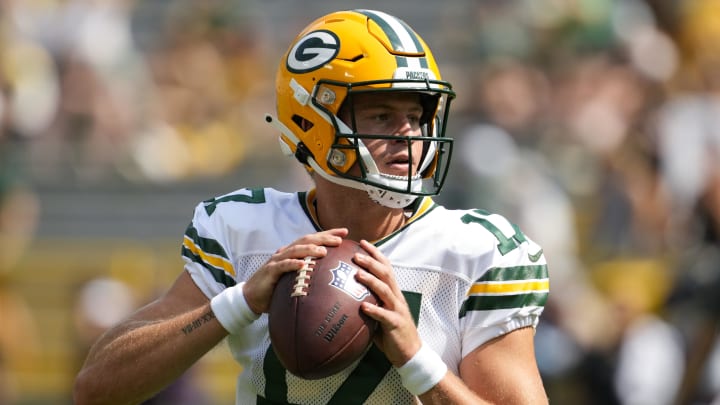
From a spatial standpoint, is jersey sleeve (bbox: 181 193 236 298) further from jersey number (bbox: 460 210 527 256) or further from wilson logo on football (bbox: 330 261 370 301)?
jersey number (bbox: 460 210 527 256)

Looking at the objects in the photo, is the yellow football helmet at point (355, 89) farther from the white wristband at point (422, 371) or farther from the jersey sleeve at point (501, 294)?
the white wristband at point (422, 371)

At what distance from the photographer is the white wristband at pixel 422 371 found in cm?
323

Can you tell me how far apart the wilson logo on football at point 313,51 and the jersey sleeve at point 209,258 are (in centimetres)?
52

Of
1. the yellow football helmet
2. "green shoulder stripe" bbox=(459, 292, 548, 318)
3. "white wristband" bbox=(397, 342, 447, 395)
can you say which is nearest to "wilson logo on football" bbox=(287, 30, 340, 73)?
the yellow football helmet

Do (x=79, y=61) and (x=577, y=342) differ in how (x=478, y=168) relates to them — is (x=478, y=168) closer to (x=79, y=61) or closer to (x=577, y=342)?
(x=577, y=342)

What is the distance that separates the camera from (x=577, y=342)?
752 cm

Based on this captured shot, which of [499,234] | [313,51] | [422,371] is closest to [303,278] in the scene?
[422,371]

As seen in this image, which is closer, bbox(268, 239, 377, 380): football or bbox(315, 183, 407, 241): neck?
bbox(268, 239, 377, 380): football

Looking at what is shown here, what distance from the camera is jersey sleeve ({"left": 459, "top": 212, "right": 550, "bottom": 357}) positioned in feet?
11.4

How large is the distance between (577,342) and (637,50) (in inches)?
113

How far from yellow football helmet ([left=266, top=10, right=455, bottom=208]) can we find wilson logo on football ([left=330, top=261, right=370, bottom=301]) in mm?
386

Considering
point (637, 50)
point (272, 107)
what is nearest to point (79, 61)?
point (272, 107)

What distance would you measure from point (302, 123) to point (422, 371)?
0.93 meters

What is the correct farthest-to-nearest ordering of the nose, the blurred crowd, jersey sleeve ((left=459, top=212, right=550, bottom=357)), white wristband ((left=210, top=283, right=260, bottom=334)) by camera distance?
the blurred crowd → the nose → jersey sleeve ((left=459, top=212, right=550, bottom=357)) → white wristband ((left=210, top=283, right=260, bottom=334))
